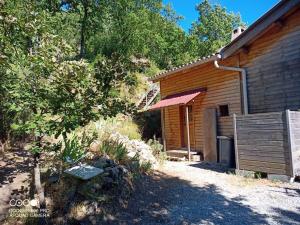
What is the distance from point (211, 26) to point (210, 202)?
43035mm

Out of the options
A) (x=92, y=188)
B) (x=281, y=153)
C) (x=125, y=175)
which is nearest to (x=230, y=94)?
(x=281, y=153)

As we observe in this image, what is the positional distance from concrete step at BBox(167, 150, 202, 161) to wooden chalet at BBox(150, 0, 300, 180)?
406 mm

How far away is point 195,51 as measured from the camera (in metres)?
41.2

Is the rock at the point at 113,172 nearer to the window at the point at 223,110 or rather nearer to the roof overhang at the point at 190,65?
the roof overhang at the point at 190,65

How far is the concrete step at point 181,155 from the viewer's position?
1285cm

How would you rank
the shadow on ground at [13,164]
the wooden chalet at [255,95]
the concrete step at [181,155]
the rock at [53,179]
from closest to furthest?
the rock at [53,179] < the shadow on ground at [13,164] < the wooden chalet at [255,95] < the concrete step at [181,155]

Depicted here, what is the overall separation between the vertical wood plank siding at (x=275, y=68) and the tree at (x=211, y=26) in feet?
104

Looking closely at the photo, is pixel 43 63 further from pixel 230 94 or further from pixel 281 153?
pixel 230 94

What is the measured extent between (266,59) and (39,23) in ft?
26.0

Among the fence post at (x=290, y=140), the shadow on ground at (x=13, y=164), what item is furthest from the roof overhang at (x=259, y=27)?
the shadow on ground at (x=13, y=164)

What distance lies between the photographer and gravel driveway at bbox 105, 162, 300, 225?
5762 mm

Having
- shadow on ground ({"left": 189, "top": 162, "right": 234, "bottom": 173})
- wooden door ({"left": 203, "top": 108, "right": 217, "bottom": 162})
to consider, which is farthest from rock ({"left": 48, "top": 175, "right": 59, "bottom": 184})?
wooden door ({"left": 203, "top": 108, "right": 217, "bottom": 162})

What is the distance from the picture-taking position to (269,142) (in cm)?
852

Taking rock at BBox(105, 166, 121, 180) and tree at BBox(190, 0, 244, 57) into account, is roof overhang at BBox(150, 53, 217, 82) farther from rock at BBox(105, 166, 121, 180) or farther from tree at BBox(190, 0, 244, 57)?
tree at BBox(190, 0, 244, 57)
